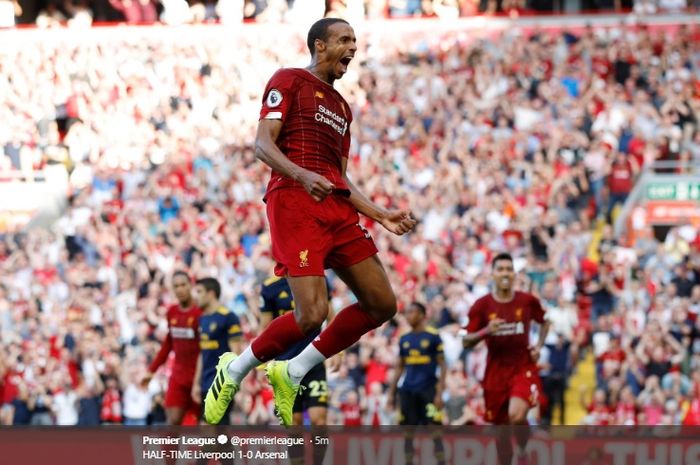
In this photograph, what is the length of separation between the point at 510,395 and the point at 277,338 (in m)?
4.68

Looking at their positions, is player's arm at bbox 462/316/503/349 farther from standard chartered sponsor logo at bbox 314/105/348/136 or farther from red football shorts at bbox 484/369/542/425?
standard chartered sponsor logo at bbox 314/105/348/136

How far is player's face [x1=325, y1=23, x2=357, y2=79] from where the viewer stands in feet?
Result: 30.9

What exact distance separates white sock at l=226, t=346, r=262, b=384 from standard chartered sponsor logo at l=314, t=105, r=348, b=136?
4.99 feet

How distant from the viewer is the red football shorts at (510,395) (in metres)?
13.4

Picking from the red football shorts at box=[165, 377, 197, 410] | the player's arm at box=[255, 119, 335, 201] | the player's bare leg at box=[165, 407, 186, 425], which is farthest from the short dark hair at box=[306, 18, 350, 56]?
the player's bare leg at box=[165, 407, 186, 425]

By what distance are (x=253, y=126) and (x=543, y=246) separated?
7706 mm

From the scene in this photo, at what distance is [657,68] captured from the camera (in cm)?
2616

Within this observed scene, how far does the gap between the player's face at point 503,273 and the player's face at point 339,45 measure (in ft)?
15.0

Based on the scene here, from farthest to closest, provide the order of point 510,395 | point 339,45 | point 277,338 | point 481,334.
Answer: point 510,395
point 481,334
point 339,45
point 277,338

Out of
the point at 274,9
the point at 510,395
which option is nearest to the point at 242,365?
the point at 510,395

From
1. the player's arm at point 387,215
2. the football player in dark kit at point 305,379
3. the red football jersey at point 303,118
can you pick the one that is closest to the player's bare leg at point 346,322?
the player's arm at point 387,215

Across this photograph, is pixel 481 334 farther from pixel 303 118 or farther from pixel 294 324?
pixel 303 118

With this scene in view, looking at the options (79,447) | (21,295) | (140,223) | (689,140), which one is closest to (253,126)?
(140,223)

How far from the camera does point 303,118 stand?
30.8 feet
